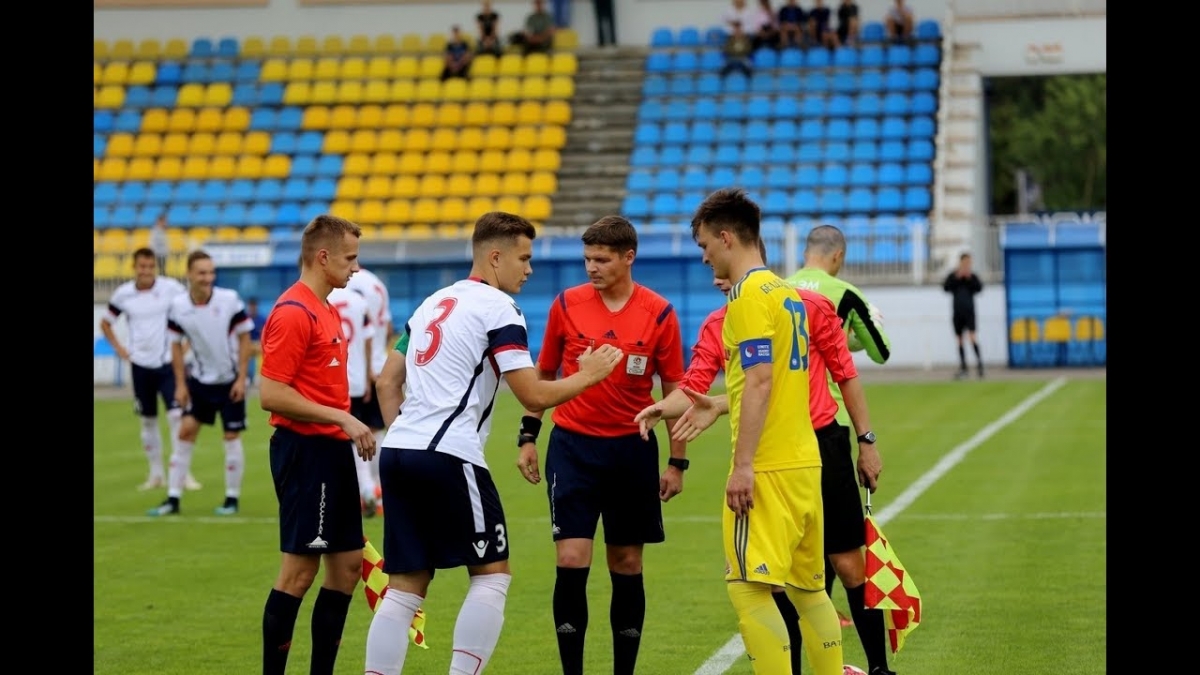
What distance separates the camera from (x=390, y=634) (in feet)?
21.8

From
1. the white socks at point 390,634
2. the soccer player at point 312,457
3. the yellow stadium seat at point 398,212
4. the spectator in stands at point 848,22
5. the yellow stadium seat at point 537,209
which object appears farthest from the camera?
the spectator in stands at point 848,22

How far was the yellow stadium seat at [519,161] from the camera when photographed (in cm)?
3819

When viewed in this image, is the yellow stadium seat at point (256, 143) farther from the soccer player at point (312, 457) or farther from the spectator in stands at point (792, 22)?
the soccer player at point (312, 457)

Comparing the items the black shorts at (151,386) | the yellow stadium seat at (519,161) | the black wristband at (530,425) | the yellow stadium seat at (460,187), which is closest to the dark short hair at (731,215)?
the black wristband at (530,425)

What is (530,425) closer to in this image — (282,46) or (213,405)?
(213,405)

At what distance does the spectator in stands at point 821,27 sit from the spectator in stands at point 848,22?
20cm

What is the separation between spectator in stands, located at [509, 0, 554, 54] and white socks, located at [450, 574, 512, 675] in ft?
115

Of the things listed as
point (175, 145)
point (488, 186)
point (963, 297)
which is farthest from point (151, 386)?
point (175, 145)

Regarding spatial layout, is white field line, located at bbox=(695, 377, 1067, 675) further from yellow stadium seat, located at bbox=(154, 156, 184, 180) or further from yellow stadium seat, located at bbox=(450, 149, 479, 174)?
yellow stadium seat, located at bbox=(154, 156, 184, 180)

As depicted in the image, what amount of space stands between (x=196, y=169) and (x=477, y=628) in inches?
1366

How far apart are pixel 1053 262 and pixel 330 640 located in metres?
26.7

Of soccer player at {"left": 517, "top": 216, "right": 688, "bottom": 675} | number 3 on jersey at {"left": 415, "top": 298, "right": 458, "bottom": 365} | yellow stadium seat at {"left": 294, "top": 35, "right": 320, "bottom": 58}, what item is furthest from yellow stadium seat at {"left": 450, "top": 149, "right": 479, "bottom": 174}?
number 3 on jersey at {"left": 415, "top": 298, "right": 458, "bottom": 365}

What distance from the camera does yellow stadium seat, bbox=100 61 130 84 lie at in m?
42.7
